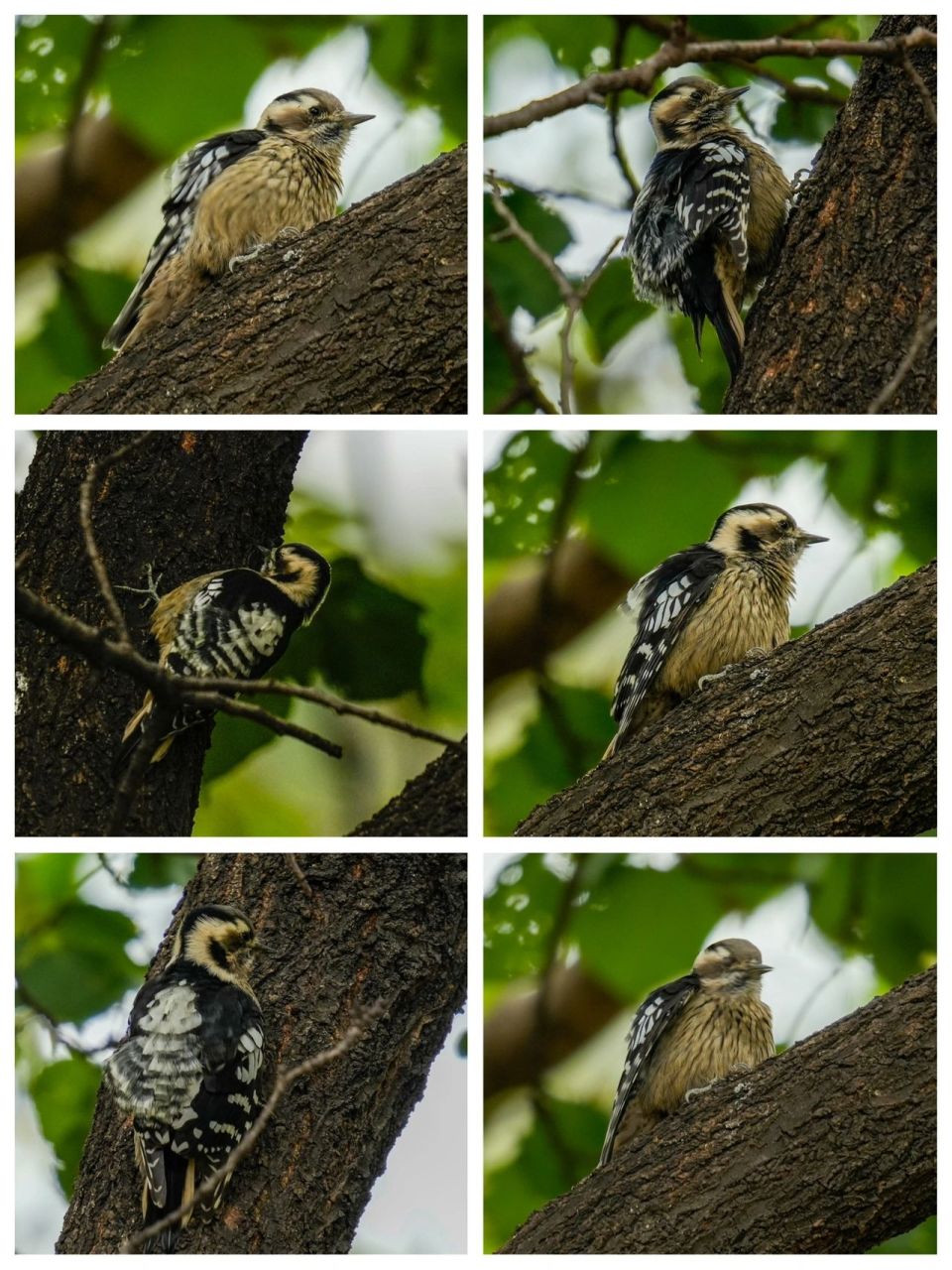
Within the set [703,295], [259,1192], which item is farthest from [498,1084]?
[703,295]

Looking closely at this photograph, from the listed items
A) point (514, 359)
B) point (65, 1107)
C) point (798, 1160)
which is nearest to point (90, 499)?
point (514, 359)

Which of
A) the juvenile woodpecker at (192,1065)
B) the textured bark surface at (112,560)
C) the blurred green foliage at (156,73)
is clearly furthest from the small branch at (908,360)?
the juvenile woodpecker at (192,1065)

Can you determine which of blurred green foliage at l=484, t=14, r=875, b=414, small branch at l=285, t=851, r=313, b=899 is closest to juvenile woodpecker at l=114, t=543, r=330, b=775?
small branch at l=285, t=851, r=313, b=899

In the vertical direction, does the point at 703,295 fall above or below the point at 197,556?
above

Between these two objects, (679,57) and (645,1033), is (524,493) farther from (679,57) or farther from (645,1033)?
(645,1033)
